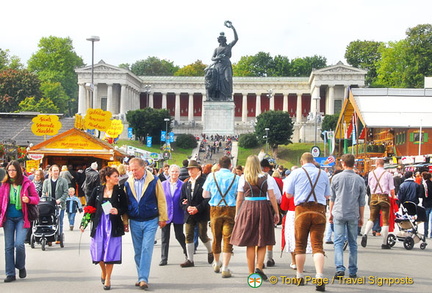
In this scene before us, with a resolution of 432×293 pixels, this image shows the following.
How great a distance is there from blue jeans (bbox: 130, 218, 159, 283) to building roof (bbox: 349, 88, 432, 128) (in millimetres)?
17873

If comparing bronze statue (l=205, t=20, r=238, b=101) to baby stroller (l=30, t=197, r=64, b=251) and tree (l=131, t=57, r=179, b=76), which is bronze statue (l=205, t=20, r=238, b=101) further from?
tree (l=131, t=57, r=179, b=76)

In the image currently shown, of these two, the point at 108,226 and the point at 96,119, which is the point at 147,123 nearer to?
the point at 96,119

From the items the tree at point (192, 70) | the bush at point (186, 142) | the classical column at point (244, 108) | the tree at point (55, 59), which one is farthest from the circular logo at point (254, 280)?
the tree at point (192, 70)

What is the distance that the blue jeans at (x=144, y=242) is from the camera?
9211mm

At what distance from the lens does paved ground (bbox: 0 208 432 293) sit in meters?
9.15

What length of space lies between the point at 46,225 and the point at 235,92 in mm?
102522

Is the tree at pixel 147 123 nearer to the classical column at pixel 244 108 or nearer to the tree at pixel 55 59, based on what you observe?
the classical column at pixel 244 108

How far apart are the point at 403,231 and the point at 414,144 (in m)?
25.0

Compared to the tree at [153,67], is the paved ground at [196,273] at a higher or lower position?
lower

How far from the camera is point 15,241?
10141 mm

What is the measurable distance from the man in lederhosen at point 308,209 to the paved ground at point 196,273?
50 centimetres

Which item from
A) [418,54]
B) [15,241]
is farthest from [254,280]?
[418,54]

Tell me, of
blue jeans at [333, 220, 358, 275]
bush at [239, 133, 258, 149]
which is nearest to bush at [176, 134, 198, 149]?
bush at [239, 133, 258, 149]

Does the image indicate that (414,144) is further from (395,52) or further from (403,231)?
(395,52)
